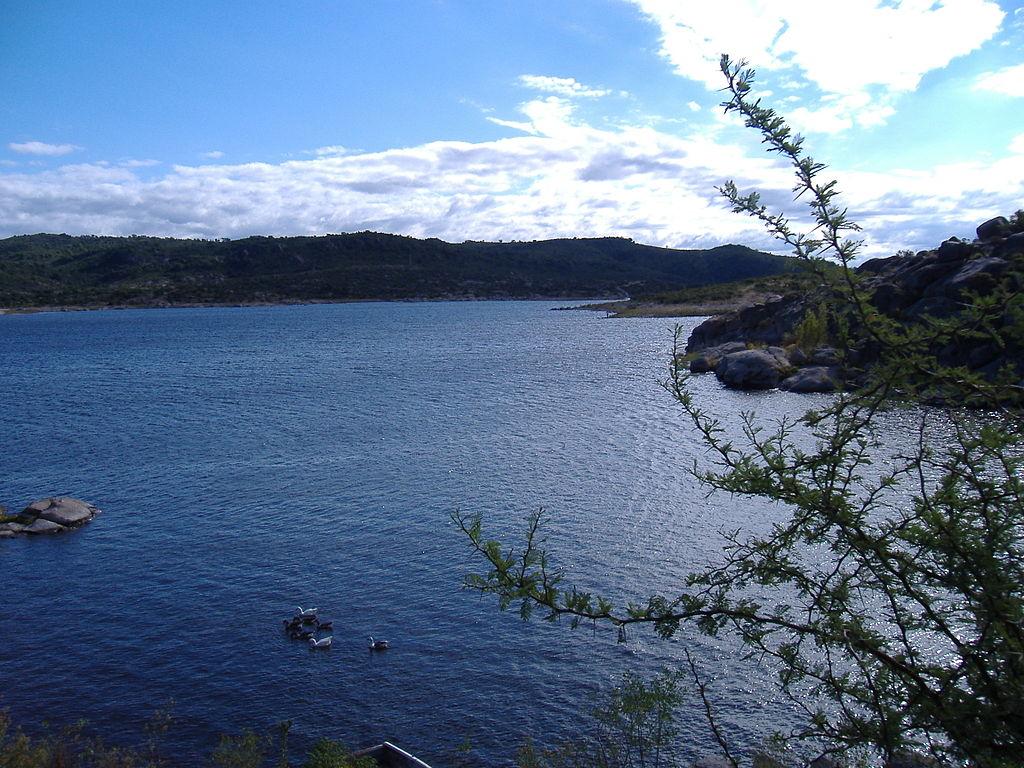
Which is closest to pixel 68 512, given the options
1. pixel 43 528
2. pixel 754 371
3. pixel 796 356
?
pixel 43 528

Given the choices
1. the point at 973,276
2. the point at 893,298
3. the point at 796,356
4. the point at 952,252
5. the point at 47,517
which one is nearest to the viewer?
the point at 47,517

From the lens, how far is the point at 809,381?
1836 inches

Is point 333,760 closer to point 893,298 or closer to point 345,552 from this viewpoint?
point 345,552

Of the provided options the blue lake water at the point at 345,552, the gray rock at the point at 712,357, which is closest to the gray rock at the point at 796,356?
the gray rock at the point at 712,357

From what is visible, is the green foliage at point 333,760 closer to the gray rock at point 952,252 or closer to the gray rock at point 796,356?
the gray rock at point 952,252

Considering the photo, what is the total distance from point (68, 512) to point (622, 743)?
21250 mm

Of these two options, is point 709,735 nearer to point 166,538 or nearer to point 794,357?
point 166,538

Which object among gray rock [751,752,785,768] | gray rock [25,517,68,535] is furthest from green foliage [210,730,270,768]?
gray rock [25,517,68,535]

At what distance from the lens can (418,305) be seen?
18900cm

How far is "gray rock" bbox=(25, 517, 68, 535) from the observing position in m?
26.0

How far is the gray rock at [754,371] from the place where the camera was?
49.2 m

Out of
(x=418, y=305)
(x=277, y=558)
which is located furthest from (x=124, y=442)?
(x=418, y=305)

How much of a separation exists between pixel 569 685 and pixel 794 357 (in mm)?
43128

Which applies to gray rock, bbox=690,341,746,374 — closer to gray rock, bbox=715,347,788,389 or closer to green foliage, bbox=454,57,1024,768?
gray rock, bbox=715,347,788,389
